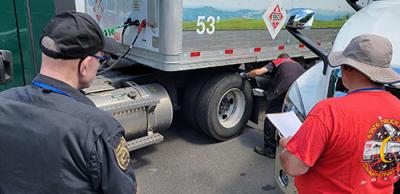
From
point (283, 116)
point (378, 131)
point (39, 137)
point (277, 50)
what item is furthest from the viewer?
point (277, 50)

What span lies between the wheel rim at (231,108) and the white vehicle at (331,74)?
1938mm

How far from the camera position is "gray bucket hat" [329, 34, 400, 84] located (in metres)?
1.64

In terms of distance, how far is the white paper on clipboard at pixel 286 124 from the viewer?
2.27m

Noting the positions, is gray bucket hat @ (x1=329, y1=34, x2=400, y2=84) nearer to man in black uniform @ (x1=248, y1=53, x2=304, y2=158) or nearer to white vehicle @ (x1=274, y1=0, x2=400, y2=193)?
white vehicle @ (x1=274, y1=0, x2=400, y2=193)

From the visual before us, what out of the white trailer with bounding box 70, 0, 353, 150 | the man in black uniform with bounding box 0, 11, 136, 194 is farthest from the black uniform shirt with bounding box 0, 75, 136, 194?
the white trailer with bounding box 70, 0, 353, 150

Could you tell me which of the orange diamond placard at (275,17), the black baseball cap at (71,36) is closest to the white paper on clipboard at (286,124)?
the black baseball cap at (71,36)

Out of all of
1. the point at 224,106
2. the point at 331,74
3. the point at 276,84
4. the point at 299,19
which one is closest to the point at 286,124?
the point at 331,74

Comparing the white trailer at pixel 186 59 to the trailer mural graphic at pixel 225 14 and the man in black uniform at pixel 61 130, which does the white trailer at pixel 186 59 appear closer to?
the trailer mural graphic at pixel 225 14

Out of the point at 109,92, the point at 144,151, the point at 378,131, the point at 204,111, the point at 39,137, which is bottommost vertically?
the point at 144,151

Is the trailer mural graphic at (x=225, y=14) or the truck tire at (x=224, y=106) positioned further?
the truck tire at (x=224, y=106)

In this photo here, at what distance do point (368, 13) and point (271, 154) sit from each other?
212 cm

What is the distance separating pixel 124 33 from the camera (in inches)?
174

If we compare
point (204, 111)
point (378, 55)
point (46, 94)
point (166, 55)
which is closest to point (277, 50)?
point (204, 111)

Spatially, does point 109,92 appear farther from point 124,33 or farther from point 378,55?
point 378,55
